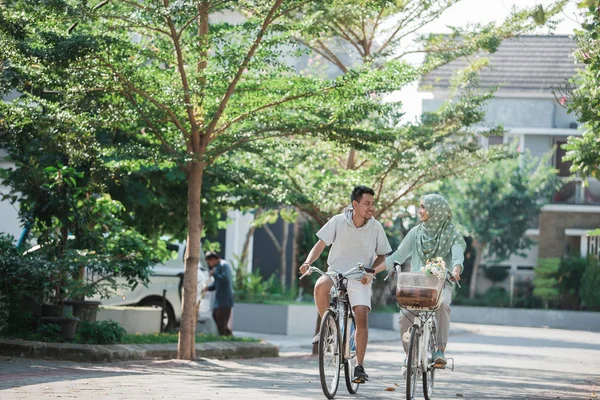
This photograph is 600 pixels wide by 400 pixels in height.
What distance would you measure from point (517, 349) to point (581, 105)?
1286 centimetres

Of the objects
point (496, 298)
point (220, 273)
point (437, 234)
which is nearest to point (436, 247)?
point (437, 234)

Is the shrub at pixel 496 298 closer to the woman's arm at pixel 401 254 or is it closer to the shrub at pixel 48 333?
the shrub at pixel 48 333

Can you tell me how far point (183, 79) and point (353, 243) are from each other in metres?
5.19

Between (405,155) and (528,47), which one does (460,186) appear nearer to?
(528,47)

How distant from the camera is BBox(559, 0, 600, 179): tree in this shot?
1109 centimetres

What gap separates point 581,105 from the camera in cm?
1170

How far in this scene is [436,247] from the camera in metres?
10.4

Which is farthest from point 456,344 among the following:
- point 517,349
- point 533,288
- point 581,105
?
point 533,288

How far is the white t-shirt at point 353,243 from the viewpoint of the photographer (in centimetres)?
1067

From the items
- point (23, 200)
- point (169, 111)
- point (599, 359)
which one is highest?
point (169, 111)

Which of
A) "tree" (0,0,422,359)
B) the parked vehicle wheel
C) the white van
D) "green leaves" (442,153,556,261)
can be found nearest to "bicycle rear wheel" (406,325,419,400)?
"tree" (0,0,422,359)

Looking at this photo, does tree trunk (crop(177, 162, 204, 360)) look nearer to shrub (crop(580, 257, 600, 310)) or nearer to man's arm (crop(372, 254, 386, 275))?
man's arm (crop(372, 254, 386, 275))

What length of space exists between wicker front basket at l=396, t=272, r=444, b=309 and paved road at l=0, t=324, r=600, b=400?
4.74 feet

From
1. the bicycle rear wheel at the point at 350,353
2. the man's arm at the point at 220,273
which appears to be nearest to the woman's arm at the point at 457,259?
the bicycle rear wheel at the point at 350,353
